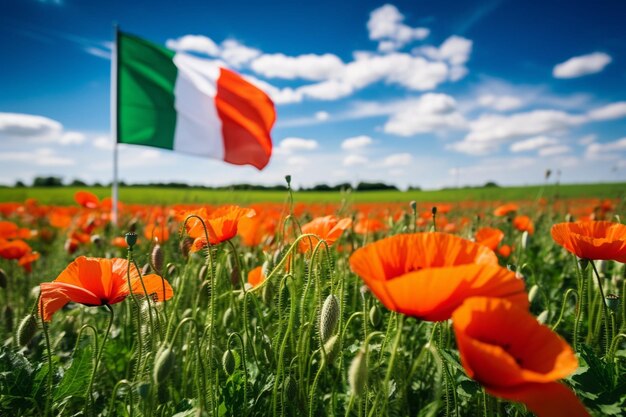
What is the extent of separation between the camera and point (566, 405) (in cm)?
53

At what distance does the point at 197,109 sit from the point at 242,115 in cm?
53

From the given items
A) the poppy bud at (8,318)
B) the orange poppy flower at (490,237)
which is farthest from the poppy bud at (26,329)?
the orange poppy flower at (490,237)

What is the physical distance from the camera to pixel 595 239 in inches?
39.0

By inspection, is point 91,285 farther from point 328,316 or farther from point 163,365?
point 328,316

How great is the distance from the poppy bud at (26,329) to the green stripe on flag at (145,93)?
3597 millimetres

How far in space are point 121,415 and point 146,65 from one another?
4.63m

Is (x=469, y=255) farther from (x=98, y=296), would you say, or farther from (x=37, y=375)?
(x=37, y=375)

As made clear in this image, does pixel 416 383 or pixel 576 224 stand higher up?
pixel 576 224

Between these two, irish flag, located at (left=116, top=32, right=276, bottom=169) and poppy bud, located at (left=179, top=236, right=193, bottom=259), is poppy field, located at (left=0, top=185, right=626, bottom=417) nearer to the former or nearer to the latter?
poppy bud, located at (left=179, top=236, right=193, bottom=259)

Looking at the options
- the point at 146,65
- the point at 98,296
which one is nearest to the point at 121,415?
the point at 98,296

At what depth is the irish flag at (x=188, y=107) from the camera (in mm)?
4663

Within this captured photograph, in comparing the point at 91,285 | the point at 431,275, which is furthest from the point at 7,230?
the point at 431,275

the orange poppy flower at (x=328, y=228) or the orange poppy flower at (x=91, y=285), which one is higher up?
the orange poppy flower at (x=328, y=228)

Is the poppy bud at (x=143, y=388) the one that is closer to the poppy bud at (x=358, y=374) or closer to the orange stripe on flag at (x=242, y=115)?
the poppy bud at (x=358, y=374)
